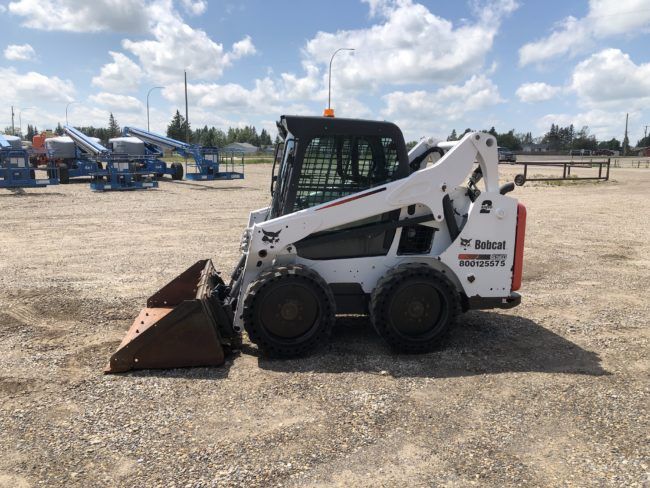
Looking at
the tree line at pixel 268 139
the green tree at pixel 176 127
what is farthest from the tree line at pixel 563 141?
the green tree at pixel 176 127

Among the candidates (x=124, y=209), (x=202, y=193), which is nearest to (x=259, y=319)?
(x=124, y=209)

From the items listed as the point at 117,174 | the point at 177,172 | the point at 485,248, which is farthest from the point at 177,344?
the point at 177,172

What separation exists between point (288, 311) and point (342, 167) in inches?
59.2

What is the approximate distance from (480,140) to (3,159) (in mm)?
23403

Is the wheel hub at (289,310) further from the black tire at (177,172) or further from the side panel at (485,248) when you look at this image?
the black tire at (177,172)

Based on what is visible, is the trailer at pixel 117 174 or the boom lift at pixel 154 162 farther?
the boom lift at pixel 154 162

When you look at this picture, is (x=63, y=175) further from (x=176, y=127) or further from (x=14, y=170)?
(x=176, y=127)

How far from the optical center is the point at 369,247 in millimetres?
5180

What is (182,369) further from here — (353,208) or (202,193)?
(202,193)

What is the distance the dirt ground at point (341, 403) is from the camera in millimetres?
3289

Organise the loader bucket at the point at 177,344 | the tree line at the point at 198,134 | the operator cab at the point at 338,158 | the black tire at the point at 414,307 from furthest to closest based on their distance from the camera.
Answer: the tree line at the point at 198,134 < the operator cab at the point at 338,158 < the black tire at the point at 414,307 < the loader bucket at the point at 177,344

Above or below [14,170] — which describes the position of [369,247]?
below

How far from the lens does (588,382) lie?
456cm

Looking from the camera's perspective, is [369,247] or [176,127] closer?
[369,247]
